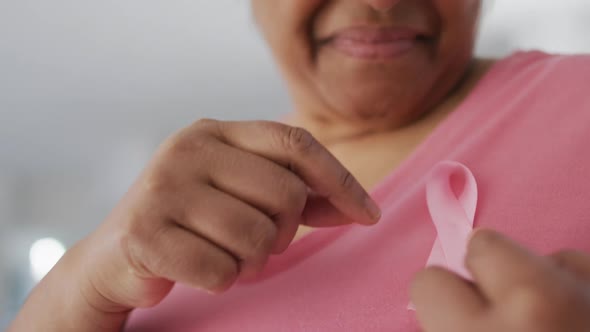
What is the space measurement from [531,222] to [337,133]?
0.95 feet

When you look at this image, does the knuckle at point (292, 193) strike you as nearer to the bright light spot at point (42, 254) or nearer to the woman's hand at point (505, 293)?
the woman's hand at point (505, 293)

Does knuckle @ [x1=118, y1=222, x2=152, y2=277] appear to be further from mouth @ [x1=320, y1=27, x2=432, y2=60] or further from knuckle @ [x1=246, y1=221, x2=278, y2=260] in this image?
mouth @ [x1=320, y1=27, x2=432, y2=60]

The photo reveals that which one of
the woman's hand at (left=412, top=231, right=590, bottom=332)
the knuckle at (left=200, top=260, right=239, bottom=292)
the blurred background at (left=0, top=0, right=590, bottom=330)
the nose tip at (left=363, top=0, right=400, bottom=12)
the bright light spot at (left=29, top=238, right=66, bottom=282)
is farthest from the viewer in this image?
the bright light spot at (left=29, top=238, right=66, bottom=282)

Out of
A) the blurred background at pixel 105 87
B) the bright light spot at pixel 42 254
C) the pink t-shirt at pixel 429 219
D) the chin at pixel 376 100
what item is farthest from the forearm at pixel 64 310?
the bright light spot at pixel 42 254

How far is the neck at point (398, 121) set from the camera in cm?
59

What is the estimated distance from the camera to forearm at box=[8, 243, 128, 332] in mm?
493

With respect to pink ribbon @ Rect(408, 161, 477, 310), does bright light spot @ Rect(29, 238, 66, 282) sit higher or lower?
lower

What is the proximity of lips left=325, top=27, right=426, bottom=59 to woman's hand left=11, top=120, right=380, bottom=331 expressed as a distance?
15cm


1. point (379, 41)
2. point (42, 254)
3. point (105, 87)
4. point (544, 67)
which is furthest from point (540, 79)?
point (42, 254)

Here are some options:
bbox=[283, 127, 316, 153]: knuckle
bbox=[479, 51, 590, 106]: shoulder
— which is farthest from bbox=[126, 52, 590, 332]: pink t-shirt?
bbox=[283, 127, 316, 153]: knuckle

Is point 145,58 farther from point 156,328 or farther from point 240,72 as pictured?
point 156,328

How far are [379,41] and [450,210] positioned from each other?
6.7 inches

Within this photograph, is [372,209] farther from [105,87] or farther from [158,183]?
[105,87]

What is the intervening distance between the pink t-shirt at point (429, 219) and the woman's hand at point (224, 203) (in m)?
0.05
